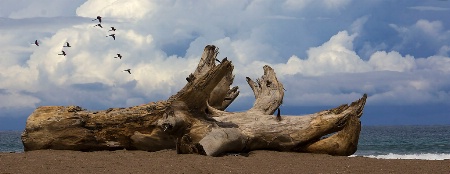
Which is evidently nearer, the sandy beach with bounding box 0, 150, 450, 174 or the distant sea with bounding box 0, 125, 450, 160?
the sandy beach with bounding box 0, 150, 450, 174

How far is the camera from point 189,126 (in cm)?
1342

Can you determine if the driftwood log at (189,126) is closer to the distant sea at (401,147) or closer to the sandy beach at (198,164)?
the sandy beach at (198,164)

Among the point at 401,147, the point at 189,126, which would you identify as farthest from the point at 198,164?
the point at 401,147

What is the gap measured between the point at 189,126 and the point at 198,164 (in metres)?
2.48

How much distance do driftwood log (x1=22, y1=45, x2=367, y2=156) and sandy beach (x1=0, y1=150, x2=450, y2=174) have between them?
2.19 feet

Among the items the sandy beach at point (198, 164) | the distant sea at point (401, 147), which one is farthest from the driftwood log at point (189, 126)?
the distant sea at point (401, 147)

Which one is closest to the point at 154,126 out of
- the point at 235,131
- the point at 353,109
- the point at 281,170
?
the point at 235,131

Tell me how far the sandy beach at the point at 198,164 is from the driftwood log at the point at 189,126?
0.67 meters

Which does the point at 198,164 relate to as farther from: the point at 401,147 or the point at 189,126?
the point at 401,147

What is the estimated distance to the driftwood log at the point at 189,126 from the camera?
13438 mm

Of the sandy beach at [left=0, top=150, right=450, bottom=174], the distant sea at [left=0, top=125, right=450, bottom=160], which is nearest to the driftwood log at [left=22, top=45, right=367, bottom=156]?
the sandy beach at [left=0, top=150, right=450, bottom=174]

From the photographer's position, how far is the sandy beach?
10.7 meters

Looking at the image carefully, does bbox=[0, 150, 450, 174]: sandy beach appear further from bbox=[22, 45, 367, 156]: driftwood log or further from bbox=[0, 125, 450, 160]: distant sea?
bbox=[0, 125, 450, 160]: distant sea

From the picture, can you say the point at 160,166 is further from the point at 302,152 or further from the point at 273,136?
the point at 302,152
